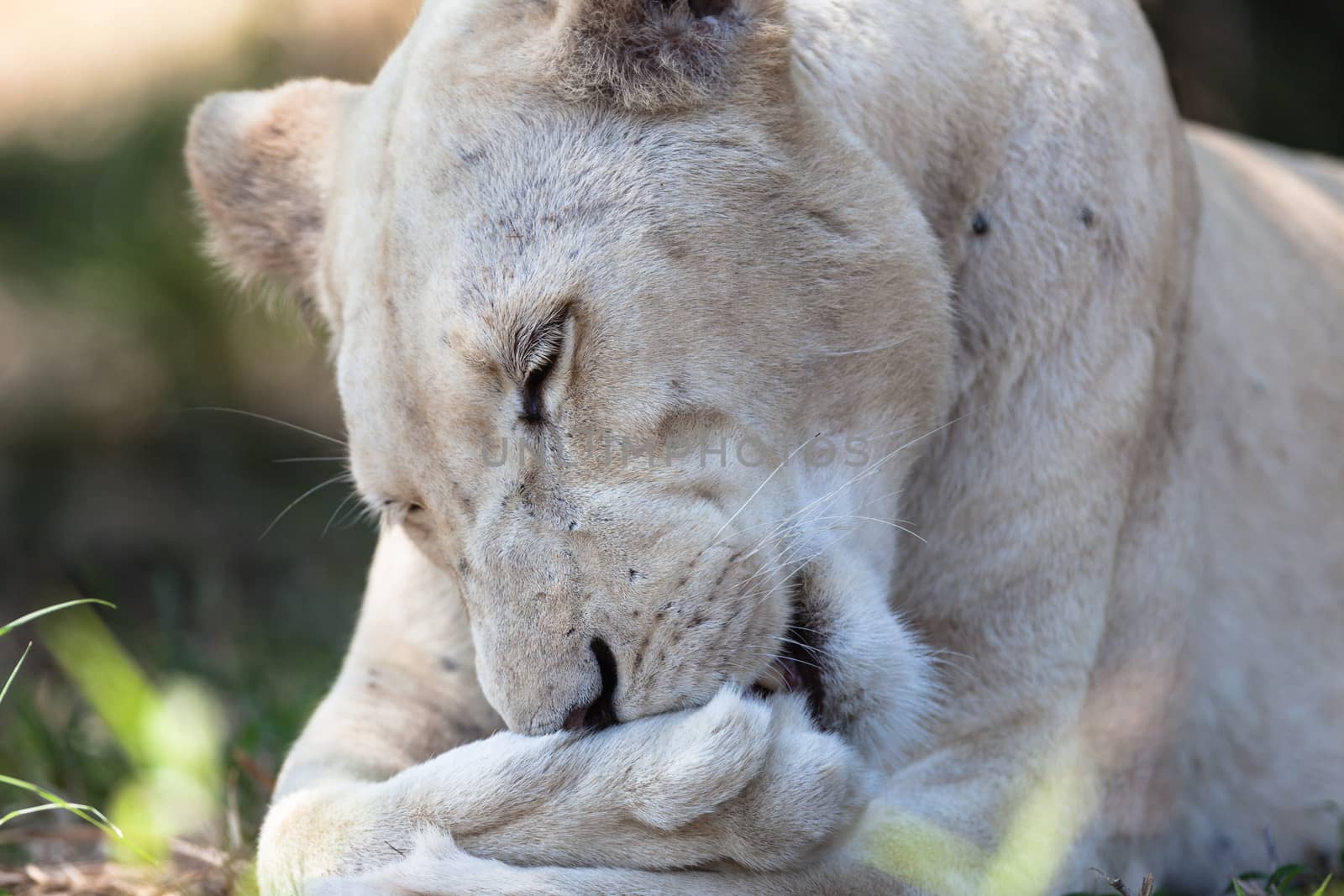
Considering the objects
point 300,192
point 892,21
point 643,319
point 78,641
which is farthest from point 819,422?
point 78,641

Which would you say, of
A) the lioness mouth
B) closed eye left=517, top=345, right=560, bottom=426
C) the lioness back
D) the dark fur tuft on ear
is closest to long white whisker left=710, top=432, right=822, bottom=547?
the lioness mouth

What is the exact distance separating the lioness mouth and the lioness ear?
113 cm

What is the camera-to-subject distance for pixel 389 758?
8.39 ft

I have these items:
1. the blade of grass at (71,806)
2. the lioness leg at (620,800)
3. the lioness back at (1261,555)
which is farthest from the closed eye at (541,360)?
the lioness back at (1261,555)

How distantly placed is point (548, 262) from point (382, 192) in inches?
13.8

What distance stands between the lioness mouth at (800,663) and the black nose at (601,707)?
222mm

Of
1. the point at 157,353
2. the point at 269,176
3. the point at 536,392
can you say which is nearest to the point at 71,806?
the point at 536,392

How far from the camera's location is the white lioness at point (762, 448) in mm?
2033

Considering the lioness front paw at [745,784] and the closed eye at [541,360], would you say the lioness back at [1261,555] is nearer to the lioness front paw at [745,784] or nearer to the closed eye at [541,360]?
the lioness front paw at [745,784]

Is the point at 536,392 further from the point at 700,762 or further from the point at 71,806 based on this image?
the point at 71,806

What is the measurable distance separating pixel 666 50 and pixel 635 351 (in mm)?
434

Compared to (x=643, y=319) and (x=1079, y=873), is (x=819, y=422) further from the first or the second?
(x=1079, y=873)

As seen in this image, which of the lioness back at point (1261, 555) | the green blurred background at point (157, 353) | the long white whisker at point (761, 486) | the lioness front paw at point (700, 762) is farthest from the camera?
the green blurred background at point (157, 353)

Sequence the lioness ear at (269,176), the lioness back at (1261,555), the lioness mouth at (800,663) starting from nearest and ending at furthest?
the lioness mouth at (800,663), the lioness ear at (269,176), the lioness back at (1261,555)
